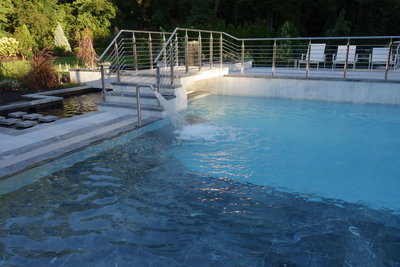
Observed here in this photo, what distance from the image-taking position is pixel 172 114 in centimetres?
697

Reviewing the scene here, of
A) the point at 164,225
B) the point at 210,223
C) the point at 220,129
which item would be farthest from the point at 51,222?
the point at 220,129

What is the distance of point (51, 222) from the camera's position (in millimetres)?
3082

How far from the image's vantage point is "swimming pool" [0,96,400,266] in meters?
2.66

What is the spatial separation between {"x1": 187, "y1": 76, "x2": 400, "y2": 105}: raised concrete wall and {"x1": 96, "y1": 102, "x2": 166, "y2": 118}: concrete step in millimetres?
3787

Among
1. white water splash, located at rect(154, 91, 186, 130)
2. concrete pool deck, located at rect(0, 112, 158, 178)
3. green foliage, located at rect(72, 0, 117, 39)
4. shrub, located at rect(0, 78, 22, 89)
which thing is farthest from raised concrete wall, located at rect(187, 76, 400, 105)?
green foliage, located at rect(72, 0, 117, 39)

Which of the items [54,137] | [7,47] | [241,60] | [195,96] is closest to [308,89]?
[241,60]

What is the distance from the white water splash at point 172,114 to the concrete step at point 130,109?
121mm

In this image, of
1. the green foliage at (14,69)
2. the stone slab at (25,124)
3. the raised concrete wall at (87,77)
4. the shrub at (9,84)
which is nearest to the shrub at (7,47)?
the green foliage at (14,69)

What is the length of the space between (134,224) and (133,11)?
33.0 metres

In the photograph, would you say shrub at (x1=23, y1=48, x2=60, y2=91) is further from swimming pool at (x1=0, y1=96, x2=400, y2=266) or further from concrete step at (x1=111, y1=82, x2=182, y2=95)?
swimming pool at (x1=0, y1=96, x2=400, y2=266)

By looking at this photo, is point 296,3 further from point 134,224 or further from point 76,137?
point 134,224

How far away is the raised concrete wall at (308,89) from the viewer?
27.9ft

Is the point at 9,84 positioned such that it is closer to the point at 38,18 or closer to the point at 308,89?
the point at 308,89

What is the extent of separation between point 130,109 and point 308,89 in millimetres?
5341
